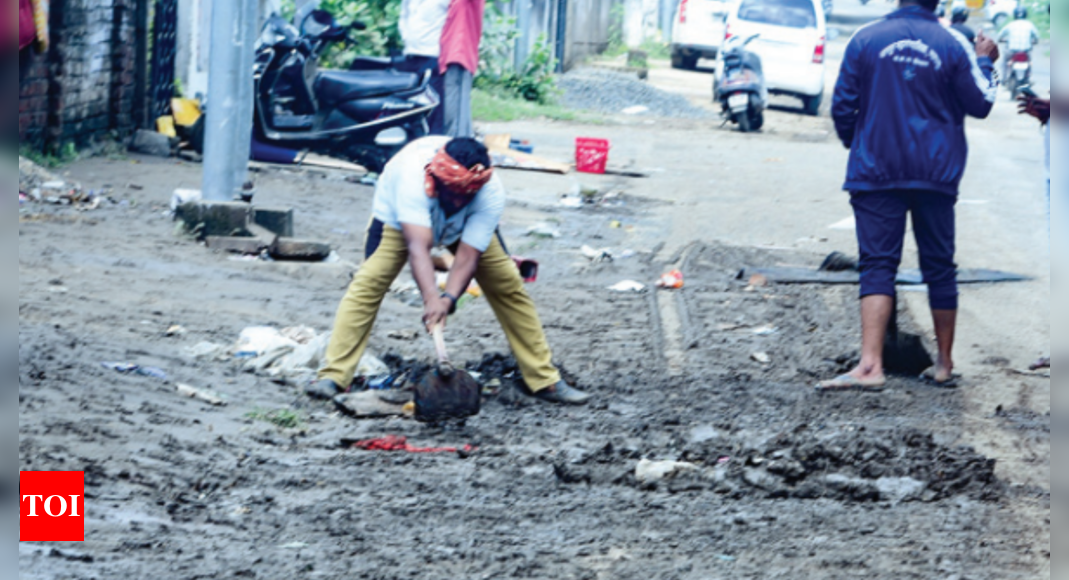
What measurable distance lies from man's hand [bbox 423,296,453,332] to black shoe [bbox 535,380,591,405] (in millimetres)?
754

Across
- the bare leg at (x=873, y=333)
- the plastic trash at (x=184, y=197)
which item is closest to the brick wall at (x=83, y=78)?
the plastic trash at (x=184, y=197)

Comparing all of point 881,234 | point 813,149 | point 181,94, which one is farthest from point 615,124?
point 881,234

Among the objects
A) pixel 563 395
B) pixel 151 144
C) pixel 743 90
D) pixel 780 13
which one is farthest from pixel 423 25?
pixel 780 13

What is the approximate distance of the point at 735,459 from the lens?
491 cm

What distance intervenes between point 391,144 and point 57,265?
4548mm

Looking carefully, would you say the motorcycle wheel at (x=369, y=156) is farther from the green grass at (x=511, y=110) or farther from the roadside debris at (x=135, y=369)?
the roadside debris at (x=135, y=369)

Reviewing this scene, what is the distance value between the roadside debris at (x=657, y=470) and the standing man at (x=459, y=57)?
6849 mm

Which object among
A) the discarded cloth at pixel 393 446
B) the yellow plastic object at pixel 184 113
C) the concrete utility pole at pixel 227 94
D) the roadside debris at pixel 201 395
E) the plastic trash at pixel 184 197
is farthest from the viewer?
the yellow plastic object at pixel 184 113

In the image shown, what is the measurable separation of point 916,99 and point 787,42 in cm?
1644

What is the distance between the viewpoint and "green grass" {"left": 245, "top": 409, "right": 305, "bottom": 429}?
5449 mm

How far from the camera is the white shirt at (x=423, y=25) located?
36.6ft

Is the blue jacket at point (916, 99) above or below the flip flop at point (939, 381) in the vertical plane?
above

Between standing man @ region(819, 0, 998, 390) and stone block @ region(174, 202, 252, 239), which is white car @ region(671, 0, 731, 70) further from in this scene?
standing man @ region(819, 0, 998, 390)

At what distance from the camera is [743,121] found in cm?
1867
